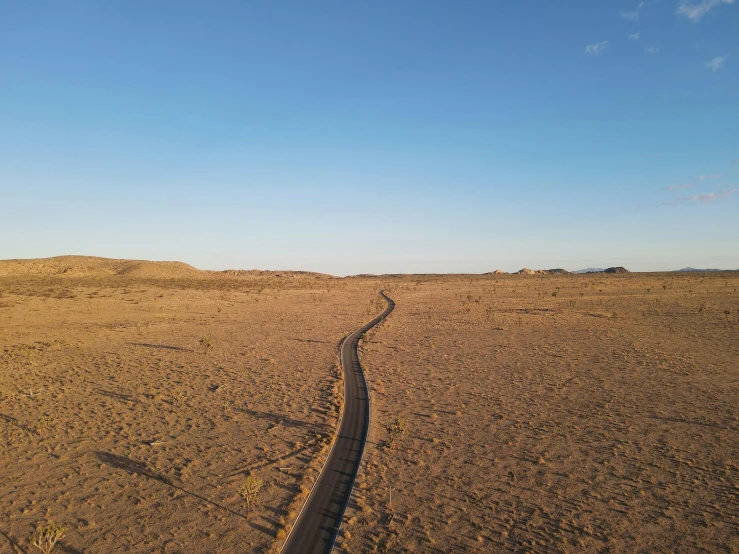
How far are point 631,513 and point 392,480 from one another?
15.8 feet

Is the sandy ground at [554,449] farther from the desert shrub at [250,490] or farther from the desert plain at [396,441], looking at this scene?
the desert shrub at [250,490]

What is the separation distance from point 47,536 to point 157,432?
5.28m

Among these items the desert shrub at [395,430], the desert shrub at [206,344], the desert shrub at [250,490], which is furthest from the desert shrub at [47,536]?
the desert shrub at [206,344]

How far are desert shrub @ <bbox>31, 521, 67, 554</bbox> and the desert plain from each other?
0.18m

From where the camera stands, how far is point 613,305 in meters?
40.8

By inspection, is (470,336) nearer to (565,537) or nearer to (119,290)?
(565,537)

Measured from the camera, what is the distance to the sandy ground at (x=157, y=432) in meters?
8.10

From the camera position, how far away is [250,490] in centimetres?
870

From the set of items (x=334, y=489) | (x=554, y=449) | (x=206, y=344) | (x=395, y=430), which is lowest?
(x=334, y=489)

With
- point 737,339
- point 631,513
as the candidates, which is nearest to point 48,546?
point 631,513

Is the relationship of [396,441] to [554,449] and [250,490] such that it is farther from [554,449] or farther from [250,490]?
[250,490]

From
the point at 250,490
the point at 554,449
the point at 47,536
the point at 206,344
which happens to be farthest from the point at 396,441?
the point at 206,344

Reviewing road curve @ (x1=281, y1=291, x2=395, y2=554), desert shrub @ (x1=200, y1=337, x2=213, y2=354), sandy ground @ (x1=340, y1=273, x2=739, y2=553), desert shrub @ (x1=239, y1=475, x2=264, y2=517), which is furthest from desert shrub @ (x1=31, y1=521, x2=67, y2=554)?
desert shrub @ (x1=200, y1=337, x2=213, y2=354)

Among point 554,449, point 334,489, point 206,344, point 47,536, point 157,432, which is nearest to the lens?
point 47,536
